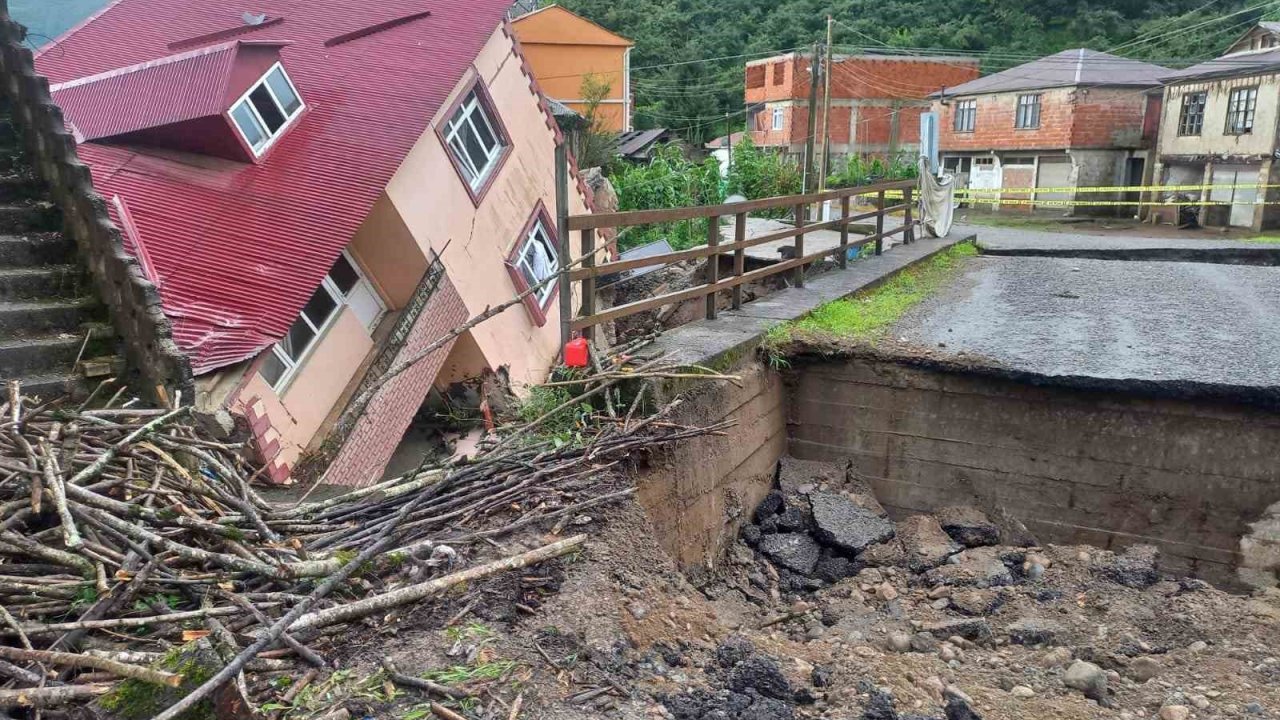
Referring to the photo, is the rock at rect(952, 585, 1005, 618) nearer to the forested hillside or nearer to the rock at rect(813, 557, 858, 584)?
the rock at rect(813, 557, 858, 584)

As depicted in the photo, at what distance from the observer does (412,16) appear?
14.9 metres

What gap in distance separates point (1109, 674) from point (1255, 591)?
206cm

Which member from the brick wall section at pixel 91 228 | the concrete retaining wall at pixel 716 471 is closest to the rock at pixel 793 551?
the concrete retaining wall at pixel 716 471

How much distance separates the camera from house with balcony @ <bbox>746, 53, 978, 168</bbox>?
45.0m

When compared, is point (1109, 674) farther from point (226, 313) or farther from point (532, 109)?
point (532, 109)

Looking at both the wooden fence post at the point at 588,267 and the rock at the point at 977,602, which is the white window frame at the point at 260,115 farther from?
the rock at the point at 977,602

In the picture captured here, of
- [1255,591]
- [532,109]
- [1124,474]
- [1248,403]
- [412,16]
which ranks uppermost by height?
[412,16]

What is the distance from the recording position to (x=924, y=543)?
564cm

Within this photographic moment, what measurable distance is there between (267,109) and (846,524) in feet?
31.7

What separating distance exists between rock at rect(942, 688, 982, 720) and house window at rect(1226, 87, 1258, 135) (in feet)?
90.5

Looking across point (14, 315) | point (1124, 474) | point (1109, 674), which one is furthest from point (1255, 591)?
point (14, 315)

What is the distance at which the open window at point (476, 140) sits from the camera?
1266 cm

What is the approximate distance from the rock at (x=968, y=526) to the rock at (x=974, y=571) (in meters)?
0.20

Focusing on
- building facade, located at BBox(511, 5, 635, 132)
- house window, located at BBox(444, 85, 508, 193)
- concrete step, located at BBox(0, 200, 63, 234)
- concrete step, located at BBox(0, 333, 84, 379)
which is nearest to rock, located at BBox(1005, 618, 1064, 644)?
concrete step, located at BBox(0, 333, 84, 379)
